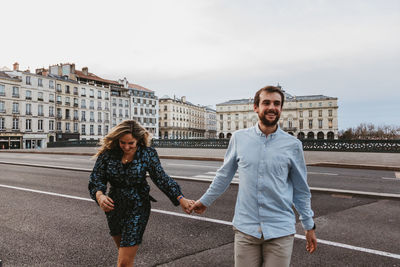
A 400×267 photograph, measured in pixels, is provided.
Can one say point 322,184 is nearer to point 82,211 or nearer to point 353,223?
point 353,223

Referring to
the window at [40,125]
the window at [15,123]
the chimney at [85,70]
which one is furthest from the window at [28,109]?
the chimney at [85,70]

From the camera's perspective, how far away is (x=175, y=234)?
468cm

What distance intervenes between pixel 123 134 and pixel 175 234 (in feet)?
8.25

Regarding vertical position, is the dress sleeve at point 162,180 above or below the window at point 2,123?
below

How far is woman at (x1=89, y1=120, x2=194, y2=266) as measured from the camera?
2658 mm

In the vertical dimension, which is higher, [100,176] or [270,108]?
[270,108]

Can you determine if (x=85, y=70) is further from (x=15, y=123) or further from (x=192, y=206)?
(x=192, y=206)

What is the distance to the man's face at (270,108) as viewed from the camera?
228 cm

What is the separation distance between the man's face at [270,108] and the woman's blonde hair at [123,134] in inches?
47.4

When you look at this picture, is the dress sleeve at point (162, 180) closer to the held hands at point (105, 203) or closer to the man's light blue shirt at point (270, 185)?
the held hands at point (105, 203)

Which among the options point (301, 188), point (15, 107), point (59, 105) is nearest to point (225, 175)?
point (301, 188)

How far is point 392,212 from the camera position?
6.17 metres

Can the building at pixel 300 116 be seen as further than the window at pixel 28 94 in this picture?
Yes

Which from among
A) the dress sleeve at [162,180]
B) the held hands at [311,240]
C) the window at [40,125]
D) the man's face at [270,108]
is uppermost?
the window at [40,125]
